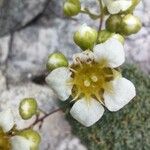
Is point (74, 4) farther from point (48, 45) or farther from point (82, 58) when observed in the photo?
point (48, 45)

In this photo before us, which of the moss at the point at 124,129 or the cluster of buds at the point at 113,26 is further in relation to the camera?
the moss at the point at 124,129

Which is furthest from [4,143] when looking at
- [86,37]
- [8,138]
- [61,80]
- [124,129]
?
[124,129]

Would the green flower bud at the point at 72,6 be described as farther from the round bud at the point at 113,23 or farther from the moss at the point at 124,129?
the moss at the point at 124,129

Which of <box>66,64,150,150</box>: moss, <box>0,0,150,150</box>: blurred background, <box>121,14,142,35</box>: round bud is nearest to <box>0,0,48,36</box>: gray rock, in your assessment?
<box>0,0,150,150</box>: blurred background

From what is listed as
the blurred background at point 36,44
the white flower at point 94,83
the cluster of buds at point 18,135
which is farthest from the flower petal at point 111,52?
the blurred background at point 36,44

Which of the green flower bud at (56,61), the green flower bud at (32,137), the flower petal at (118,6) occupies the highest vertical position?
the flower petal at (118,6)

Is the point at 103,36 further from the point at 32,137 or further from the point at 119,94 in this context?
the point at 32,137

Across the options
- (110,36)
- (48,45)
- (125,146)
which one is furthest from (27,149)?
A: (48,45)
